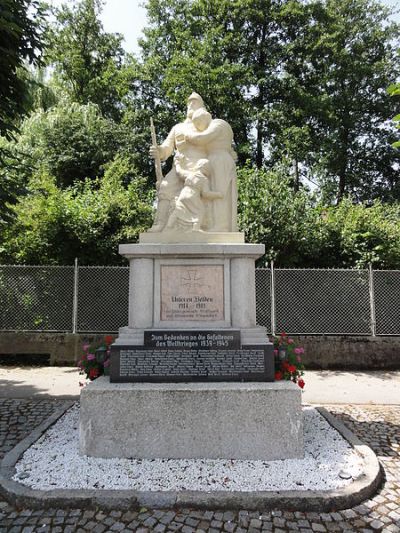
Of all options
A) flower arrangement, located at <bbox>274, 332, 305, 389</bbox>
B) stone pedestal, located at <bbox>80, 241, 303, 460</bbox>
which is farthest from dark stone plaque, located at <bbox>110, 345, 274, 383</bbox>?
flower arrangement, located at <bbox>274, 332, 305, 389</bbox>

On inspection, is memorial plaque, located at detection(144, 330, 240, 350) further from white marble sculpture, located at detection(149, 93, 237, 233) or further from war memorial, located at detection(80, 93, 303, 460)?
white marble sculpture, located at detection(149, 93, 237, 233)

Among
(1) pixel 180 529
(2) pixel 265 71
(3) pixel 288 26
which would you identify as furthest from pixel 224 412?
(3) pixel 288 26

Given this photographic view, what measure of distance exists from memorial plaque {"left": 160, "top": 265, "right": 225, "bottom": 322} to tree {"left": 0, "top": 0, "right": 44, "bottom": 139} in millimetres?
4392

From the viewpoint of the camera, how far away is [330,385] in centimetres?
718

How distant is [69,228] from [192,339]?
21.7 ft

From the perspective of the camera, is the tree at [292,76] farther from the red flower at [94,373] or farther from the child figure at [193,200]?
the red flower at [94,373]

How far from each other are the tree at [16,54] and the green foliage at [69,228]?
9.34 ft

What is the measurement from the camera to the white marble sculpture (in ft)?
15.2

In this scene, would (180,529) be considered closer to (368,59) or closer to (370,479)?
(370,479)

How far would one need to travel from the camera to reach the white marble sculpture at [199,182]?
4.63m

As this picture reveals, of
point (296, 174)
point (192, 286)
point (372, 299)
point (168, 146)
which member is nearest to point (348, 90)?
point (296, 174)

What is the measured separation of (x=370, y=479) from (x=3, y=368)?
25.5ft

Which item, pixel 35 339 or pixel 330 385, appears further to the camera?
pixel 35 339

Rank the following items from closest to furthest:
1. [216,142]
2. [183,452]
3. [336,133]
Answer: [183,452] → [216,142] → [336,133]
